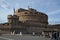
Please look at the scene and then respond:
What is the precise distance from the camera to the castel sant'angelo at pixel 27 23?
149 feet

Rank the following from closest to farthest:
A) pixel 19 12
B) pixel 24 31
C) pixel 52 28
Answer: pixel 24 31, pixel 52 28, pixel 19 12

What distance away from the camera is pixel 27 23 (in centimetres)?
4722

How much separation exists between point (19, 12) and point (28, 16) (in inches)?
108

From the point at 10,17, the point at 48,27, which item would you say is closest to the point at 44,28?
the point at 48,27

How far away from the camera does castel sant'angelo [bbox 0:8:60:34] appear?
45375 millimetres

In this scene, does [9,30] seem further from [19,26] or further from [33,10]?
[33,10]

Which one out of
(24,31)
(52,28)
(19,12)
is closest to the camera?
(24,31)

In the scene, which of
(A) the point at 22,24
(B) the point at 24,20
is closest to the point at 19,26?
(A) the point at 22,24

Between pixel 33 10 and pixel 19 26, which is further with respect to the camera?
pixel 33 10

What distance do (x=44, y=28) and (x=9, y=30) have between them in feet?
28.8

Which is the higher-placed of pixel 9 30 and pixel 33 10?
pixel 33 10

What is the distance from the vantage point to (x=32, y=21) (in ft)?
168

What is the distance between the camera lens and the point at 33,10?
50906 millimetres

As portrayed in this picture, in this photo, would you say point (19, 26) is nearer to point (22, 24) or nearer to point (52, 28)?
point (22, 24)
